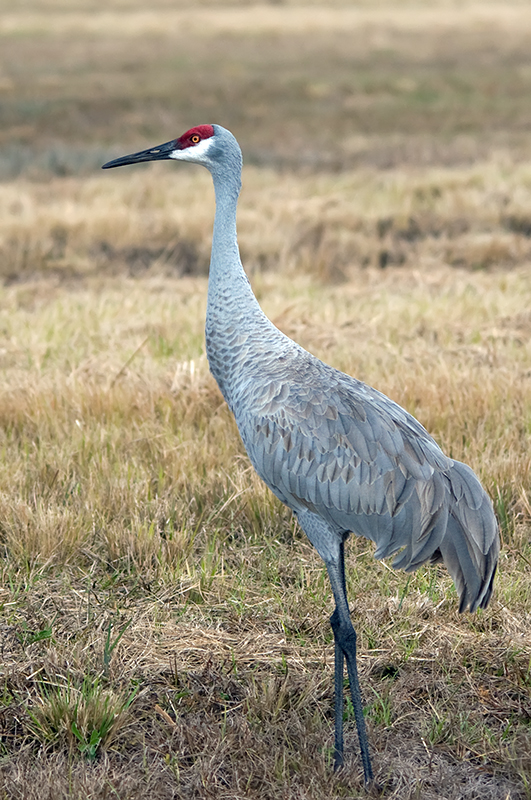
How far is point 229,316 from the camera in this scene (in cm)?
347

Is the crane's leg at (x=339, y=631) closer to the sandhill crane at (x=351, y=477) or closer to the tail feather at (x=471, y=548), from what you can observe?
the sandhill crane at (x=351, y=477)

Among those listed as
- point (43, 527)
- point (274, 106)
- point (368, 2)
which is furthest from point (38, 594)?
point (368, 2)

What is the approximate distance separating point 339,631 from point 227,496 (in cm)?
151

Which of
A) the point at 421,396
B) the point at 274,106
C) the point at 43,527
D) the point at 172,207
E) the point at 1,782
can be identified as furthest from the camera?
the point at 274,106

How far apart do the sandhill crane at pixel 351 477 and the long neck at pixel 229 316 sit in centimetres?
2

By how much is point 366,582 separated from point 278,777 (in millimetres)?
1144

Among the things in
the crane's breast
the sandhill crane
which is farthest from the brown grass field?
the crane's breast

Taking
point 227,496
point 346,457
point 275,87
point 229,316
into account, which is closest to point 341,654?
point 346,457

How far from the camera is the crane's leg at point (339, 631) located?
2.93m

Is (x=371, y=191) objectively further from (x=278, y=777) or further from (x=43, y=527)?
(x=278, y=777)

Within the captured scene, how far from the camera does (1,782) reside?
9.15ft

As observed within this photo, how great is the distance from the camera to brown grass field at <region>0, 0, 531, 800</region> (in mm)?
3037

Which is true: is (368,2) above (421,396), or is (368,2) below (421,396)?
above

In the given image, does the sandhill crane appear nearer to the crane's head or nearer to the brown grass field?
the brown grass field
